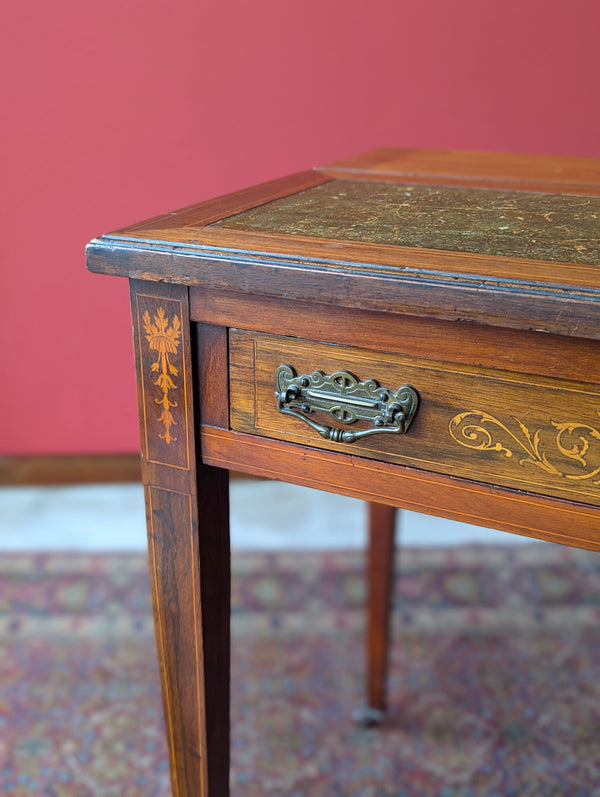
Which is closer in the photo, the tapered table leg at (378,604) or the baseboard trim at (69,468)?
the tapered table leg at (378,604)

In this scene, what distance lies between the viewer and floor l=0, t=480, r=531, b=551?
196cm

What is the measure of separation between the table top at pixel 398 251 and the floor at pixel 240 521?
1150 mm

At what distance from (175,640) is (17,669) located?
32.9 inches

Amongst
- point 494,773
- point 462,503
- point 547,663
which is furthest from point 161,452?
point 547,663

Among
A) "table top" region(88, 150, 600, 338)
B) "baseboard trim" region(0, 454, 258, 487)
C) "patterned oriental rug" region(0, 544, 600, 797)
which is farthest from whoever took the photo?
"baseboard trim" region(0, 454, 258, 487)

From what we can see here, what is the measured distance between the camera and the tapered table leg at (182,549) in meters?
0.74

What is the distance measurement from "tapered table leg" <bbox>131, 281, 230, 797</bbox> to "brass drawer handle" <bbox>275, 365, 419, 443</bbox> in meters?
0.09

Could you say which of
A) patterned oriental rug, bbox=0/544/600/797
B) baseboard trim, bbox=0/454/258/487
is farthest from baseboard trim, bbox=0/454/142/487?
patterned oriental rug, bbox=0/544/600/797

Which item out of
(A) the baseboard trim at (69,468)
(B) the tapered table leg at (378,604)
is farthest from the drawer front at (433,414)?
(A) the baseboard trim at (69,468)

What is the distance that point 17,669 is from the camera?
1551 mm

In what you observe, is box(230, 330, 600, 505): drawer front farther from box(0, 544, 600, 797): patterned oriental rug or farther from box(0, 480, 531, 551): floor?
box(0, 480, 531, 551): floor

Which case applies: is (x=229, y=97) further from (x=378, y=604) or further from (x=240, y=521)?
(x=378, y=604)

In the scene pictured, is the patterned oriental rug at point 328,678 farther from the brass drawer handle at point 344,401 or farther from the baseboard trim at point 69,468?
the brass drawer handle at point 344,401

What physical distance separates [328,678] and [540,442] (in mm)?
1032
